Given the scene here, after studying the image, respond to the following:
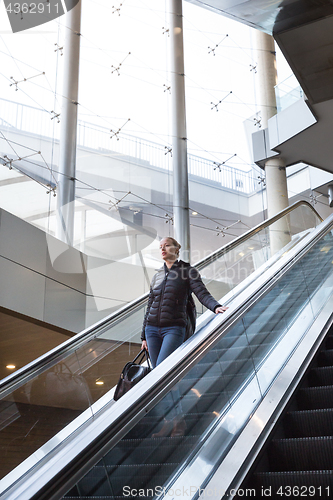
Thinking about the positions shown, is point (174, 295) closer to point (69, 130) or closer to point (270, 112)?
point (69, 130)

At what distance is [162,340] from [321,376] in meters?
1.40

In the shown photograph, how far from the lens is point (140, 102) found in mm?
13414

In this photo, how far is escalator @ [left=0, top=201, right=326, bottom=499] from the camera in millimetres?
2053

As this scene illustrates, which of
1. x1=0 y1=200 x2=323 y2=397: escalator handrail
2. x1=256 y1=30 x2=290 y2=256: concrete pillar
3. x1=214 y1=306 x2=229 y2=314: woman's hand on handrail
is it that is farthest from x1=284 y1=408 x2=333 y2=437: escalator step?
x1=256 y1=30 x2=290 y2=256: concrete pillar

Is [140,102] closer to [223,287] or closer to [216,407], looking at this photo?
[223,287]

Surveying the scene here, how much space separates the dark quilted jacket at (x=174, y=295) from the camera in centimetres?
407

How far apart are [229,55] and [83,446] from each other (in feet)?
51.9

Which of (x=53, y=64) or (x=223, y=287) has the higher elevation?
(x=53, y=64)

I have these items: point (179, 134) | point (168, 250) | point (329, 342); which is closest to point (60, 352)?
point (168, 250)

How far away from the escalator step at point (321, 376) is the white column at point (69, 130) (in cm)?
638

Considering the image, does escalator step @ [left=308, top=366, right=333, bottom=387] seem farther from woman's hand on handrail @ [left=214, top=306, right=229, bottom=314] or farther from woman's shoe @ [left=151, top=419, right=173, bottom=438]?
woman's shoe @ [left=151, top=419, right=173, bottom=438]

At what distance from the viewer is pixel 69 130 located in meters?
11.2

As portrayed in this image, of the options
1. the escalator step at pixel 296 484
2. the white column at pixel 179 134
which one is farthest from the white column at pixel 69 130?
the escalator step at pixel 296 484

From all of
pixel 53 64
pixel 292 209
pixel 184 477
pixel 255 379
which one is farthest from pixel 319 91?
pixel 184 477
